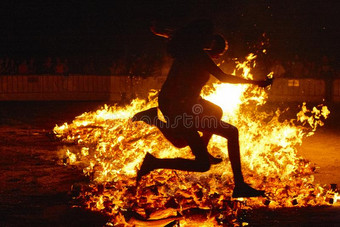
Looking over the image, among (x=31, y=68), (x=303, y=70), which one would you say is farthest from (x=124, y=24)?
(x=303, y=70)

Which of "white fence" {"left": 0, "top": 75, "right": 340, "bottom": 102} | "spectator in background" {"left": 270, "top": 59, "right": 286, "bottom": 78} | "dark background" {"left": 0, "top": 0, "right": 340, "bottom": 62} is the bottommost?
"white fence" {"left": 0, "top": 75, "right": 340, "bottom": 102}

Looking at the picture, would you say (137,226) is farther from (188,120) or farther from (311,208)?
(311,208)

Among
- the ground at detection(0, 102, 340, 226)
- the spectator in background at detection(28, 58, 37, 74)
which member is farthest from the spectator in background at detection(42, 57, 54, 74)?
the ground at detection(0, 102, 340, 226)

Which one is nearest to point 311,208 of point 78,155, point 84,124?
point 78,155

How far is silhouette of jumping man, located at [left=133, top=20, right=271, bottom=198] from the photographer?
199 inches

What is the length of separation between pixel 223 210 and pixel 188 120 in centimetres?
114

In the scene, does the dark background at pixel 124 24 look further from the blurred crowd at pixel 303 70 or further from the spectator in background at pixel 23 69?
the spectator in background at pixel 23 69

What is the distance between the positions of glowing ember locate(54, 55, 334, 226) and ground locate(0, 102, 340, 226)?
9.9 inches

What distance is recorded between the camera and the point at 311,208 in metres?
5.81

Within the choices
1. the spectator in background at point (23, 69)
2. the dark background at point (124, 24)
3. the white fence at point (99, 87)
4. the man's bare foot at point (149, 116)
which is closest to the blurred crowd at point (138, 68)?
the spectator in background at point (23, 69)

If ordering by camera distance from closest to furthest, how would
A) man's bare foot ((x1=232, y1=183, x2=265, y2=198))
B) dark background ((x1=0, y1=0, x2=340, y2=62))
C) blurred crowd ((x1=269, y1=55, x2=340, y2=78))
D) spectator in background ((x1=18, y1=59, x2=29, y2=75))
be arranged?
man's bare foot ((x1=232, y1=183, x2=265, y2=198)) → blurred crowd ((x1=269, y1=55, x2=340, y2=78)) → spectator in background ((x1=18, y1=59, x2=29, y2=75)) → dark background ((x1=0, y1=0, x2=340, y2=62))

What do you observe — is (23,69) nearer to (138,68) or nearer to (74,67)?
(74,67)

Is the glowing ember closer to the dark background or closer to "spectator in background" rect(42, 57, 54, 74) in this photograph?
"spectator in background" rect(42, 57, 54, 74)

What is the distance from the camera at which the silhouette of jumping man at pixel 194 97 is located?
505cm
